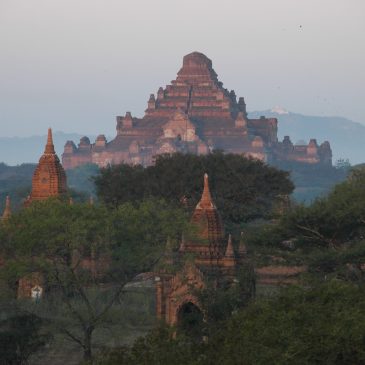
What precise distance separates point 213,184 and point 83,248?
3396 centimetres

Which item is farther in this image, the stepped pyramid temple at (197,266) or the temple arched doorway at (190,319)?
the stepped pyramid temple at (197,266)

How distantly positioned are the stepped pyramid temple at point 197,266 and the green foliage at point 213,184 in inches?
968

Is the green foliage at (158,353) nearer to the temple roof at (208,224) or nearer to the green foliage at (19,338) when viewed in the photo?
the green foliage at (19,338)

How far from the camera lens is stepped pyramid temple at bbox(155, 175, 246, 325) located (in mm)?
45938

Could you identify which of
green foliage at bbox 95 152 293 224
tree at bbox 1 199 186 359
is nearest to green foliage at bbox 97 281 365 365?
tree at bbox 1 199 186 359

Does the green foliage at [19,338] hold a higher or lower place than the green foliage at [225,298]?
lower

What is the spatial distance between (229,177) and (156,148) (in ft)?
371

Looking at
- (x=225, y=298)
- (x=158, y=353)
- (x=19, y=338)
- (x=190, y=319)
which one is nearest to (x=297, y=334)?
(x=158, y=353)

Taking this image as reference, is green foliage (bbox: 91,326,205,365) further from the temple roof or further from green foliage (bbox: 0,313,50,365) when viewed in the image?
the temple roof

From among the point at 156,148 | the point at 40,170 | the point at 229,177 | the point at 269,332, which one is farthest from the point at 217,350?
the point at 156,148

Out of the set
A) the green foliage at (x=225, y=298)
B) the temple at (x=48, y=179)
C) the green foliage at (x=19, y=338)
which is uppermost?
the temple at (x=48, y=179)

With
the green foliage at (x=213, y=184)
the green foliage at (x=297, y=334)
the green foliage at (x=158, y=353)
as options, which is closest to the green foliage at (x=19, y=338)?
the green foliage at (x=158, y=353)

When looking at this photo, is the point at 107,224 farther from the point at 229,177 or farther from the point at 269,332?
the point at 229,177

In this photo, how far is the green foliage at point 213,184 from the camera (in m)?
76.8
